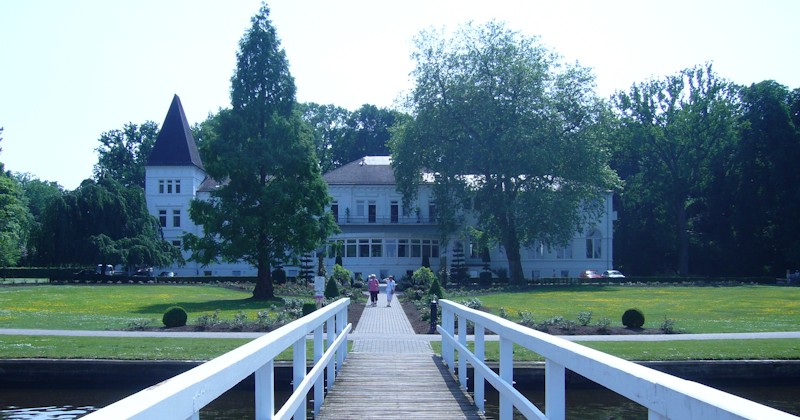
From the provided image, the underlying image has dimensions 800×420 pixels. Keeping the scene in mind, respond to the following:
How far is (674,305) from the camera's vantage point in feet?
118

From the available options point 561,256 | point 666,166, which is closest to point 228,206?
point 561,256

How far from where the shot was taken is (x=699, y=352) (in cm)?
1694

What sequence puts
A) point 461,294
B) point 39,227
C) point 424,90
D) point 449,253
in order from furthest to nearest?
point 449,253, point 39,227, point 424,90, point 461,294

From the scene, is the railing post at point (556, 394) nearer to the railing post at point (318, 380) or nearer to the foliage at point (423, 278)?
the railing post at point (318, 380)

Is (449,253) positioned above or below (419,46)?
below

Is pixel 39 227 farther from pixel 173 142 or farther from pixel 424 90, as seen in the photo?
pixel 424 90

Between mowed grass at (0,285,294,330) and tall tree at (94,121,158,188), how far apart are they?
46.1 metres

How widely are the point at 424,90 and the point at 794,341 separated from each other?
121 ft

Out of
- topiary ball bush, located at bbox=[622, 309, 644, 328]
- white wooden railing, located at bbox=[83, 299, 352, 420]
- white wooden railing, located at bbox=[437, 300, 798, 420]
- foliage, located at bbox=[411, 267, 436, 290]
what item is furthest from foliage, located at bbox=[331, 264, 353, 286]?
white wooden railing, located at bbox=[437, 300, 798, 420]

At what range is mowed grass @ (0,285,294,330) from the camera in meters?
26.0

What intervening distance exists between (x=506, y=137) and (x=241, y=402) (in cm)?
3942

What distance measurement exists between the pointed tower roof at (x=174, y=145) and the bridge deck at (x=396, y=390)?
59.8 m

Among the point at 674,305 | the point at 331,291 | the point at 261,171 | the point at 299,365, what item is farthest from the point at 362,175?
the point at 299,365

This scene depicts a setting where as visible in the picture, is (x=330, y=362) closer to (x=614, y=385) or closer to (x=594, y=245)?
(x=614, y=385)
